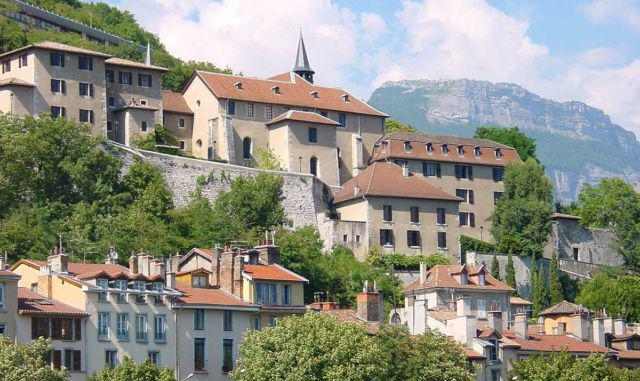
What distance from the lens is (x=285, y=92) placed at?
126 metres

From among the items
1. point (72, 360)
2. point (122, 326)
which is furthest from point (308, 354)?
point (72, 360)

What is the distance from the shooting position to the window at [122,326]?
6825cm

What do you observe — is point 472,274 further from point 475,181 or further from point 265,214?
point 475,181

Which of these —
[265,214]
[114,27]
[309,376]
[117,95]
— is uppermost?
[114,27]

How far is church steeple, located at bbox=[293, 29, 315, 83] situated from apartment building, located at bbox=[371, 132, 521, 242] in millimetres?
16044

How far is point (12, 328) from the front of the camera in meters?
63.8

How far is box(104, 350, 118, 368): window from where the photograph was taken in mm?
67188

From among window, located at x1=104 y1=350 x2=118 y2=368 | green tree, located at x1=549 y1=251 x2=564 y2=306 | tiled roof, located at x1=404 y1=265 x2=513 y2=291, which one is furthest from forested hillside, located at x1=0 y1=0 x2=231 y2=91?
window, located at x1=104 y1=350 x2=118 y2=368

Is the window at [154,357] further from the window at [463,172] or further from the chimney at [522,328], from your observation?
the window at [463,172]

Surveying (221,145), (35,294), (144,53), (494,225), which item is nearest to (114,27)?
(144,53)

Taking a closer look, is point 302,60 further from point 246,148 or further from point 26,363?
point 26,363

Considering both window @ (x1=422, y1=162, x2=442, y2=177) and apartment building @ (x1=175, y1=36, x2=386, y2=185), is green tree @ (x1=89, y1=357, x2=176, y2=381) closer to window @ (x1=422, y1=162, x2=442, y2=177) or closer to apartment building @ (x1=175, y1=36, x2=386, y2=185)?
apartment building @ (x1=175, y1=36, x2=386, y2=185)

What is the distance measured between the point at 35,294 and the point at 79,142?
36.4m

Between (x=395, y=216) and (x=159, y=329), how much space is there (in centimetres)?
4539
